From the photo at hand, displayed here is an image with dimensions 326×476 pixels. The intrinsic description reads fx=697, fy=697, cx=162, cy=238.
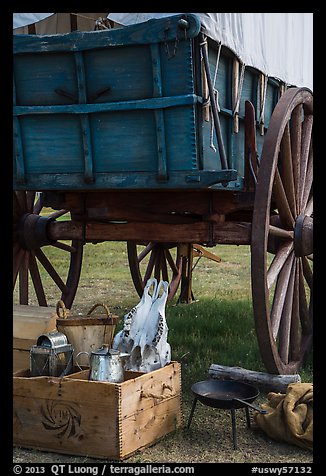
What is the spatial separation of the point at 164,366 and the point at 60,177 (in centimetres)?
136

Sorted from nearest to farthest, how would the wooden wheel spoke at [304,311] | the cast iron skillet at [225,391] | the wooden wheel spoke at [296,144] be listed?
the cast iron skillet at [225,391], the wooden wheel spoke at [296,144], the wooden wheel spoke at [304,311]

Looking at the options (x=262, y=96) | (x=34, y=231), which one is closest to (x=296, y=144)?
(x=262, y=96)

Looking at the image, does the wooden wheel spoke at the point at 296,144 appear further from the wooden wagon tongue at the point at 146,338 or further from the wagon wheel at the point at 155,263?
the wagon wheel at the point at 155,263

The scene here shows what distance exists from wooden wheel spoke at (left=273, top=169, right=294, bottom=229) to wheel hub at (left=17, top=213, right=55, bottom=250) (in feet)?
5.82

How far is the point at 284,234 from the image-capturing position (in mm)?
4402

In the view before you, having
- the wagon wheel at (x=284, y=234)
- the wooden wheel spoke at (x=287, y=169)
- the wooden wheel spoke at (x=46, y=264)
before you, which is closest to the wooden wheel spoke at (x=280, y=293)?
the wagon wheel at (x=284, y=234)

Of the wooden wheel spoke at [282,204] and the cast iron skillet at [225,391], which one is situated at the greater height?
the wooden wheel spoke at [282,204]

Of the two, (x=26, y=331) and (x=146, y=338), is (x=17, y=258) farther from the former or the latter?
(x=146, y=338)

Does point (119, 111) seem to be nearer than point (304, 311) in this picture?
Yes

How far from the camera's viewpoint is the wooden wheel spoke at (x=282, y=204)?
14.3ft

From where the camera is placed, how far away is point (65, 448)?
3400 mm

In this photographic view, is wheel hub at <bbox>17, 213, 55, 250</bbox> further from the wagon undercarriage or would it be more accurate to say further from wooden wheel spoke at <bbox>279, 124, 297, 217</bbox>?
wooden wheel spoke at <bbox>279, 124, 297, 217</bbox>

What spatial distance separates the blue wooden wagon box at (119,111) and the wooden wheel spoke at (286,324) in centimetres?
80

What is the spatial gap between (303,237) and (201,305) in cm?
290
